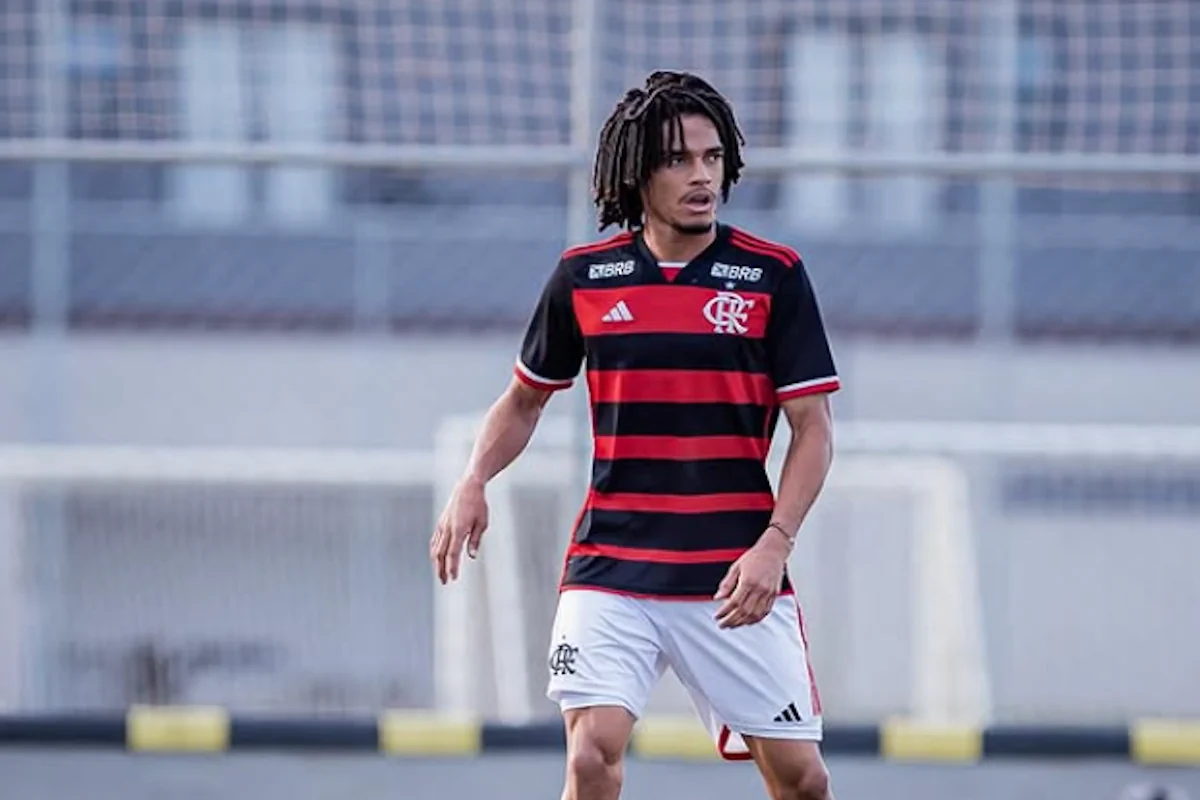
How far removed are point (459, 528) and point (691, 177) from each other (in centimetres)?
89

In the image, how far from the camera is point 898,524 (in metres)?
9.95

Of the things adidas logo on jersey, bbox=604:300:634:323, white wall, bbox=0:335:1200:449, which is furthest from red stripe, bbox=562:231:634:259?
white wall, bbox=0:335:1200:449

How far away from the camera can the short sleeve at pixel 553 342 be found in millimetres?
5074

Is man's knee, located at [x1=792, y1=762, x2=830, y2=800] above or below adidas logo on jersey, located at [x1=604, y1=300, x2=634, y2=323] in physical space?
below

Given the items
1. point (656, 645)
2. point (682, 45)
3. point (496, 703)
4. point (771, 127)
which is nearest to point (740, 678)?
point (656, 645)

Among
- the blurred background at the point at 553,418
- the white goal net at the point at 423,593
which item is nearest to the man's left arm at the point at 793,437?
the blurred background at the point at 553,418

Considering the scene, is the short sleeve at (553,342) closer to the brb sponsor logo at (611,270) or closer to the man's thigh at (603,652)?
the brb sponsor logo at (611,270)

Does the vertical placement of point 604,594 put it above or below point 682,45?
below

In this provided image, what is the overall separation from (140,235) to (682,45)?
4.33m

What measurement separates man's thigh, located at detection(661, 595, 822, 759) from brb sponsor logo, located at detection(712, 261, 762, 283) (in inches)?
27.0

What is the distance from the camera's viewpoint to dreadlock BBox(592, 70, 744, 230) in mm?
4887

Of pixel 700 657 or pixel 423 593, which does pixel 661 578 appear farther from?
pixel 423 593

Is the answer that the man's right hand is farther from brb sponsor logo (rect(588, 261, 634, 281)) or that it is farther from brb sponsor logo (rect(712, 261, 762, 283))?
brb sponsor logo (rect(712, 261, 762, 283))

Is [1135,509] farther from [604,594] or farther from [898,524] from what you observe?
[604,594]
